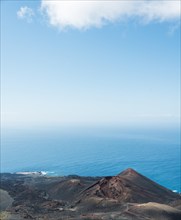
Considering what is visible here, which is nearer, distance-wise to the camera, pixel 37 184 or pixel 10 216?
pixel 10 216

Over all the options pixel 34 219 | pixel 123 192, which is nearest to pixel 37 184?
pixel 123 192

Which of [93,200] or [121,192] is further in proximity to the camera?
[121,192]

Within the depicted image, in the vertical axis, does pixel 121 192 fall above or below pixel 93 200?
above

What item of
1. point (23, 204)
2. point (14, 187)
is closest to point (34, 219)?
point (23, 204)

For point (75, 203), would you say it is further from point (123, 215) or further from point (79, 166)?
point (79, 166)

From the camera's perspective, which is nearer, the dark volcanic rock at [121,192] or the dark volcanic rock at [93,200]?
the dark volcanic rock at [93,200]

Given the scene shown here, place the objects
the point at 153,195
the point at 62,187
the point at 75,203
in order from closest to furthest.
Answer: the point at 75,203, the point at 153,195, the point at 62,187

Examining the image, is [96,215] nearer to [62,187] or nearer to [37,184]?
[62,187]

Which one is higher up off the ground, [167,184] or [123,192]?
[123,192]

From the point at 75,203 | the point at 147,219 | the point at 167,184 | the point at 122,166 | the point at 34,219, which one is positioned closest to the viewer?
the point at 147,219

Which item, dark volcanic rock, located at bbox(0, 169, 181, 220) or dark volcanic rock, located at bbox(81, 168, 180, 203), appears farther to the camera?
dark volcanic rock, located at bbox(81, 168, 180, 203)
